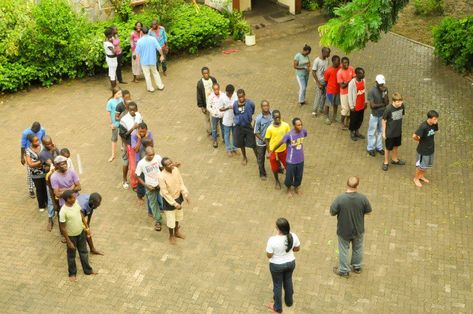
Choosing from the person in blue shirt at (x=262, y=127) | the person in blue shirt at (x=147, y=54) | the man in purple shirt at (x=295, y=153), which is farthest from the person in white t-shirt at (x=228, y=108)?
the person in blue shirt at (x=147, y=54)

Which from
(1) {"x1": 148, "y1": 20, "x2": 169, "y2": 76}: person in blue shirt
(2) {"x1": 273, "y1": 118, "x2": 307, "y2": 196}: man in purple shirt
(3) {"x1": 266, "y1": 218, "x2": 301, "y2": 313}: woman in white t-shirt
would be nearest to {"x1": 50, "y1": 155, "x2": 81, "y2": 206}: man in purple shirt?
(3) {"x1": 266, "y1": 218, "x2": 301, "y2": 313}: woman in white t-shirt

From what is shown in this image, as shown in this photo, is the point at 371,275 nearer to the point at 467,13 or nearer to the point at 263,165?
the point at 263,165

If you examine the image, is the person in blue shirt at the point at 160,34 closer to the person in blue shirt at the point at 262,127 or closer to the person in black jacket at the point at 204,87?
the person in black jacket at the point at 204,87

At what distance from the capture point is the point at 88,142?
12.7m

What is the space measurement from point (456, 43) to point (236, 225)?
26.3ft

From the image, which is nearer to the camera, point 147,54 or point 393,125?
point 393,125

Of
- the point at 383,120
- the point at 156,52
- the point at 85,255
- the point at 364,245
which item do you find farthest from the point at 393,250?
the point at 156,52

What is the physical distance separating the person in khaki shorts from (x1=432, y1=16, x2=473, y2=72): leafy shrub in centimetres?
853

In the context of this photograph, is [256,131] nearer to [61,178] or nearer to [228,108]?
[228,108]

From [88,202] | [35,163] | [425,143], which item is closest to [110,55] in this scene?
[35,163]

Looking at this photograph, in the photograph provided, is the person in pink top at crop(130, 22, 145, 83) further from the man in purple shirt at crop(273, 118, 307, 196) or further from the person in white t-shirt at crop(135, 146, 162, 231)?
the person in white t-shirt at crop(135, 146, 162, 231)

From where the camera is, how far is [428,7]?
60.8ft

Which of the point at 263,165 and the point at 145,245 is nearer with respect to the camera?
the point at 145,245

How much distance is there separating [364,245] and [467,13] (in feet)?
38.7
